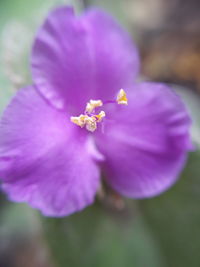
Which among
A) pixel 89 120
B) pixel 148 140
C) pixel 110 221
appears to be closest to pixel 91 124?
pixel 89 120

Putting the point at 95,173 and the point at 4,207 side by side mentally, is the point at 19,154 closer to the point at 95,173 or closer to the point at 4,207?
the point at 95,173

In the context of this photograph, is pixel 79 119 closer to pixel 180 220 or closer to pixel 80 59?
pixel 80 59

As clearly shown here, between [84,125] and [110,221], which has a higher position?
[84,125]

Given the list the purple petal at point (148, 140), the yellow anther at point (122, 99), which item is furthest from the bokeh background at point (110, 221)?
the yellow anther at point (122, 99)

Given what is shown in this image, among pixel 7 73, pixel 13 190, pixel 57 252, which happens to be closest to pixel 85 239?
pixel 57 252

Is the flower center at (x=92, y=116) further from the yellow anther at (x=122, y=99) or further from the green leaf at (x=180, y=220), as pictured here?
the green leaf at (x=180, y=220)

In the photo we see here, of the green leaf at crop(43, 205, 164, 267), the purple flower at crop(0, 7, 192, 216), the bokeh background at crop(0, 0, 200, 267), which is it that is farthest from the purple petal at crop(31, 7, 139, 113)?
the green leaf at crop(43, 205, 164, 267)

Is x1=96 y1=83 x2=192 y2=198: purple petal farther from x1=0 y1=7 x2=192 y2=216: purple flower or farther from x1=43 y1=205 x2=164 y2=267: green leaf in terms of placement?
x1=43 y1=205 x2=164 y2=267: green leaf
